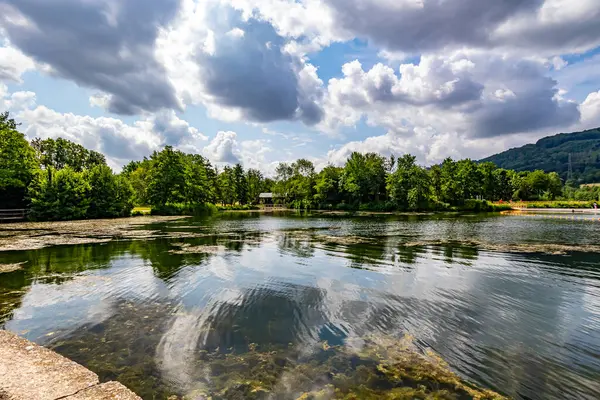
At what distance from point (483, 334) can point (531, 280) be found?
684cm

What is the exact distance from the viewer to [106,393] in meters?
4.88

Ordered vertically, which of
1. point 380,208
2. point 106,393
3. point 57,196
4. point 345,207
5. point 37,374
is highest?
point 57,196

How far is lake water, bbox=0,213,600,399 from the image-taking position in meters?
5.75

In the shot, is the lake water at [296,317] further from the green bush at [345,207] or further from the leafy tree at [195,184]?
the green bush at [345,207]

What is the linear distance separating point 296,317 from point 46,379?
542 cm

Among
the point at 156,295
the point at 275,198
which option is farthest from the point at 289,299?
the point at 275,198

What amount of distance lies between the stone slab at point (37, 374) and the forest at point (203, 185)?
154 ft

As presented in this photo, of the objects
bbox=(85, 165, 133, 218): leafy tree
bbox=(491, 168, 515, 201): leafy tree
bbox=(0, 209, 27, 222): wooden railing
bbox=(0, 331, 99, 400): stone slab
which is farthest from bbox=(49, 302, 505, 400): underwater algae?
bbox=(491, 168, 515, 201): leafy tree

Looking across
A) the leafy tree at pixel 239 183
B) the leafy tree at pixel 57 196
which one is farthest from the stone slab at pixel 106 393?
the leafy tree at pixel 239 183

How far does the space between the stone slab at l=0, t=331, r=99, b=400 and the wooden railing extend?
157 feet

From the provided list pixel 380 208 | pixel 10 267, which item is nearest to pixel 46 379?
pixel 10 267

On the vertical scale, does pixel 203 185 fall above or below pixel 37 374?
above

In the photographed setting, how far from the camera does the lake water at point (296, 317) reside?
226 inches

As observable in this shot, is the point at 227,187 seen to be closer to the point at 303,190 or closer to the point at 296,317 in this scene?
the point at 303,190
